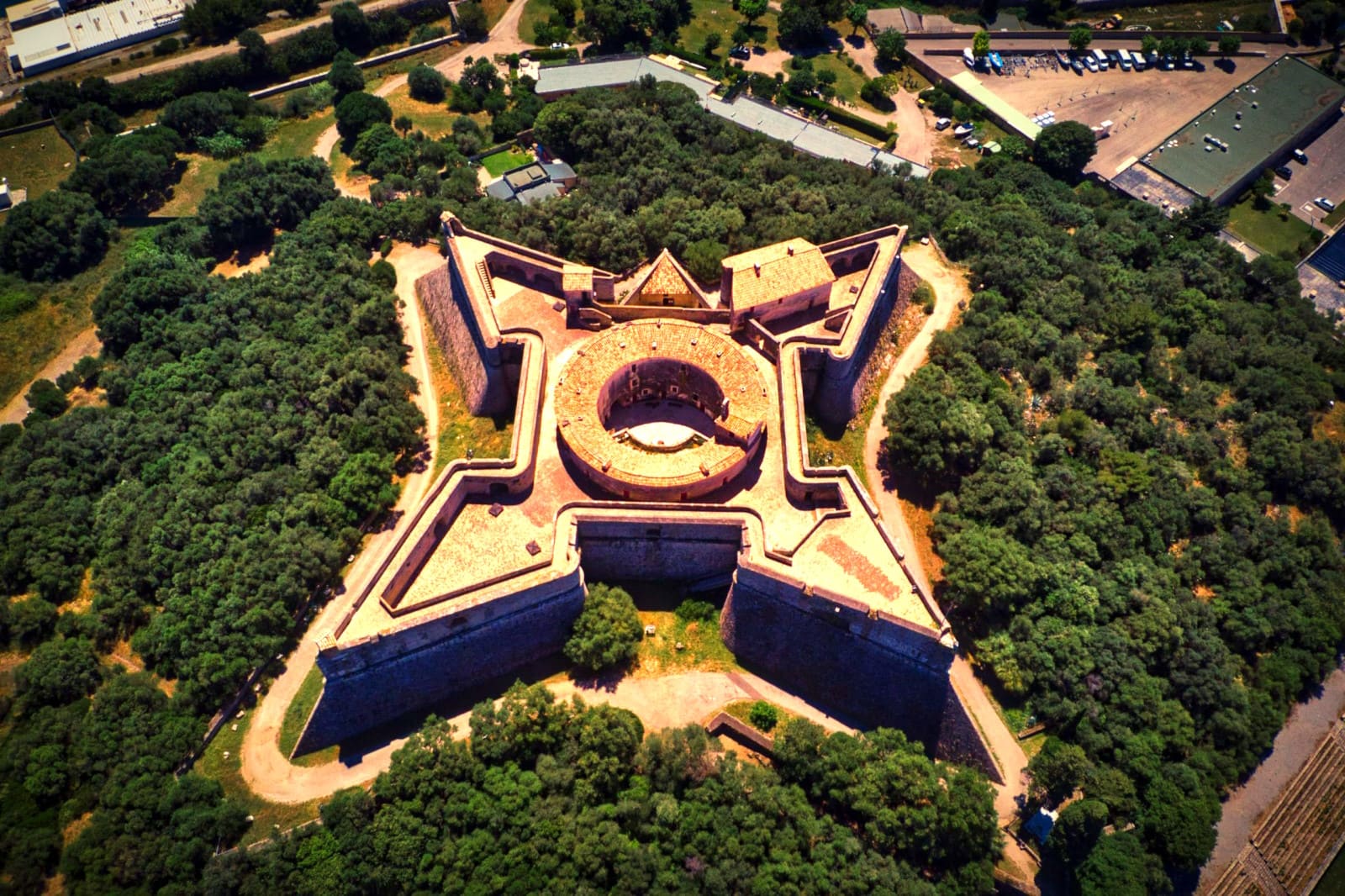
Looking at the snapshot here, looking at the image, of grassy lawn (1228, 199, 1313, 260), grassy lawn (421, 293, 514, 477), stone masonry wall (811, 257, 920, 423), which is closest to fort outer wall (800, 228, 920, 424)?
stone masonry wall (811, 257, 920, 423)

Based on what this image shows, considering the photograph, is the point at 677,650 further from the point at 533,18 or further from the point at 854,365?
the point at 533,18

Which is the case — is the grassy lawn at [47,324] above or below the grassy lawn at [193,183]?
below

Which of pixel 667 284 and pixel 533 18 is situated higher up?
pixel 533 18

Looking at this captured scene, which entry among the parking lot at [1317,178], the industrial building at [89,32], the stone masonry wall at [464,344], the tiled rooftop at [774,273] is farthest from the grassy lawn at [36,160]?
the parking lot at [1317,178]

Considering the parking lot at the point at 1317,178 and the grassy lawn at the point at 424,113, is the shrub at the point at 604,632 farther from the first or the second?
the parking lot at the point at 1317,178

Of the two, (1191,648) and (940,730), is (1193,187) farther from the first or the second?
(940,730)

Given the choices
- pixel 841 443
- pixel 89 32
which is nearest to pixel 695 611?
pixel 841 443
